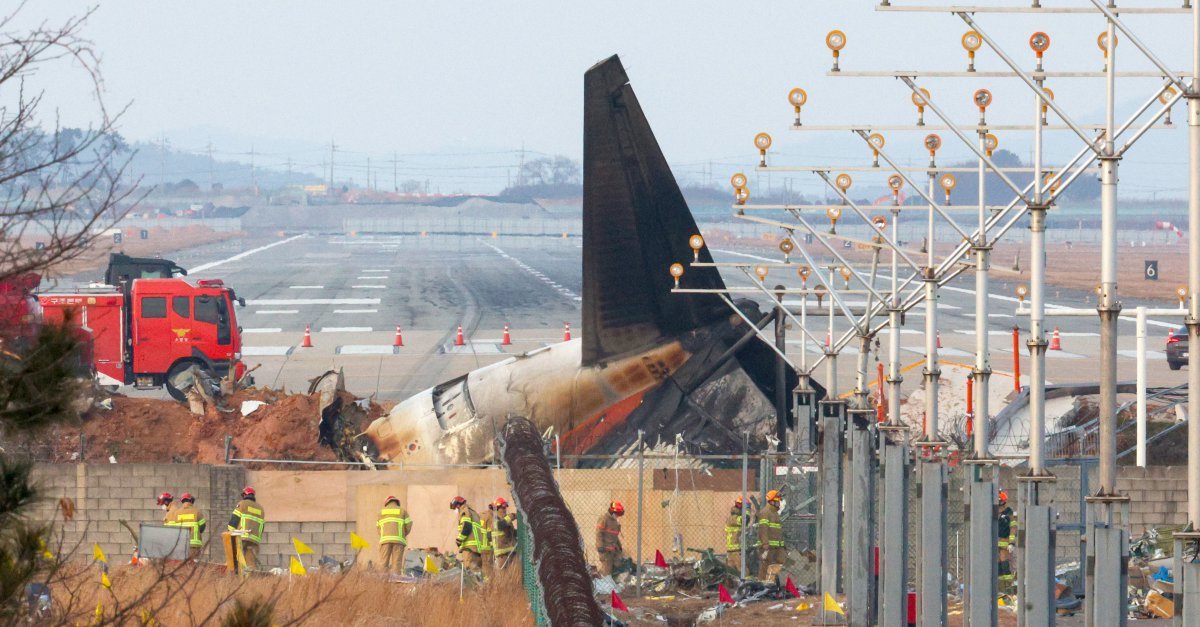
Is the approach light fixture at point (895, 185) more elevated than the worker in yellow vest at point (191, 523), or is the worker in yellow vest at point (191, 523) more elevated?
the approach light fixture at point (895, 185)

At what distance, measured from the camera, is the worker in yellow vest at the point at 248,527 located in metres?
23.5

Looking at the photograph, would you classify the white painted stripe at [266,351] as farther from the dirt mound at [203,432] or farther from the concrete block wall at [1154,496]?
the concrete block wall at [1154,496]

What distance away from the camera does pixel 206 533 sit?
2686cm

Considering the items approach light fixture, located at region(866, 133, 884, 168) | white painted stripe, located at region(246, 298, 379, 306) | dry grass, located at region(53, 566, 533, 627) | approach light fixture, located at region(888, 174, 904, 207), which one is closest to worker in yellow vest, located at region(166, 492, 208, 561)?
dry grass, located at region(53, 566, 533, 627)

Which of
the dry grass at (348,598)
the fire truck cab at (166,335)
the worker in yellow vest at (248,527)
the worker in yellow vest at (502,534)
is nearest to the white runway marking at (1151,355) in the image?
the fire truck cab at (166,335)

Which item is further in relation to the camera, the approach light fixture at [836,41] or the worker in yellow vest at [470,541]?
the worker in yellow vest at [470,541]

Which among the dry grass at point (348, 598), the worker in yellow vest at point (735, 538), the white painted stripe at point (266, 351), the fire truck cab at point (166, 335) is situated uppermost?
the fire truck cab at point (166, 335)

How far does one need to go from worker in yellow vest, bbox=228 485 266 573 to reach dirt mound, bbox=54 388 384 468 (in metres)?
7.31

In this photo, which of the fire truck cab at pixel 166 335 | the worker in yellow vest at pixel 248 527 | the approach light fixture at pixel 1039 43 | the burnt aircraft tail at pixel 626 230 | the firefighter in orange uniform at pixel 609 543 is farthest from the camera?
the fire truck cab at pixel 166 335

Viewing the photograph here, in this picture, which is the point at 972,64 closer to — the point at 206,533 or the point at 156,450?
the point at 206,533

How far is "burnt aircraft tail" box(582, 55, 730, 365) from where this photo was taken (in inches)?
1176

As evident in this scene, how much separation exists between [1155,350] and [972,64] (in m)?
43.4

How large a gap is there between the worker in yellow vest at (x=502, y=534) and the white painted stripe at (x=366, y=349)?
31.5 meters

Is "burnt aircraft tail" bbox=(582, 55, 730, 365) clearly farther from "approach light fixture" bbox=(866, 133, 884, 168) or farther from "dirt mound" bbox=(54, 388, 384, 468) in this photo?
"approach light fixture" bbox=(866, 133, 884, 168)
